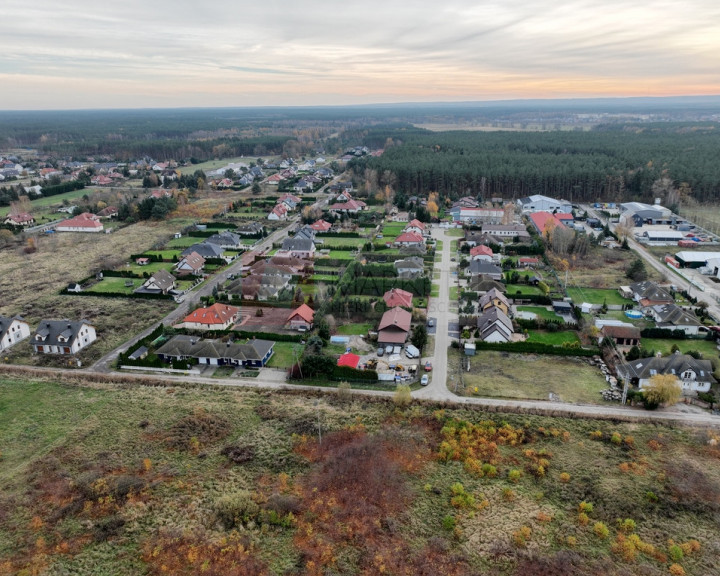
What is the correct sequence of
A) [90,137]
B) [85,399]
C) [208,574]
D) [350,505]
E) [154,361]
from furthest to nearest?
[90,137] → [154,361] → [85,399] → [350,505] → [208,574]

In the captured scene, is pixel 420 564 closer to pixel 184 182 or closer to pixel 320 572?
pixel 320 572

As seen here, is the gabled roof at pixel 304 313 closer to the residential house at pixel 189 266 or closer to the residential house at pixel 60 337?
the residential house at pixel 60 337

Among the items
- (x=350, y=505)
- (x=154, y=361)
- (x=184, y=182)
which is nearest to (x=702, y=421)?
(x=350, y=505)

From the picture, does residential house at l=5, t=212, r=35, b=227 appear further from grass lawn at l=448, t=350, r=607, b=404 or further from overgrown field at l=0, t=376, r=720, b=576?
grass lawn at l=448, t=350, r=607, b=404

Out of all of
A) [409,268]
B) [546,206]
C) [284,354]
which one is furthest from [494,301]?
[546,206]

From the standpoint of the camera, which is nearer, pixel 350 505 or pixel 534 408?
pixel 350 505

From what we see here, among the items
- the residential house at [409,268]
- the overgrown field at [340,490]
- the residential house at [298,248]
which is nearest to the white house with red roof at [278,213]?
the residential house at [298,248]
